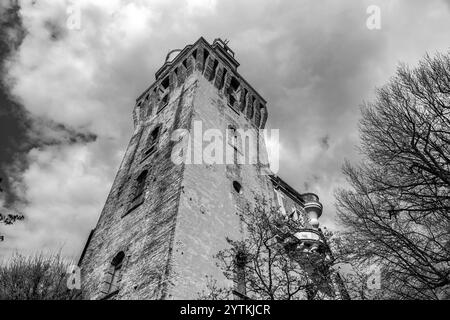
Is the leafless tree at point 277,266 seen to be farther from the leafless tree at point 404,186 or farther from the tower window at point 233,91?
the tower window at point 233,91

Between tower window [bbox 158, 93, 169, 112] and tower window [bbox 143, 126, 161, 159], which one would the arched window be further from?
tower window [bbox 158, 93, 169, 112]

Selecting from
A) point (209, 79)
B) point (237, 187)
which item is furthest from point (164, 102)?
point (237, 187)

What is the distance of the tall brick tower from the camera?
9.32 metres

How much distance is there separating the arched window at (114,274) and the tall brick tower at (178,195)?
0.03 meters

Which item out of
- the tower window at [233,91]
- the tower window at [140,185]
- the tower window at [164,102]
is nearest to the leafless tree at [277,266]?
the tower window at [140,185]

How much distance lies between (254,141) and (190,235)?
8534 millimetres

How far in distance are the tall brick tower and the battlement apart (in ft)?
0.18

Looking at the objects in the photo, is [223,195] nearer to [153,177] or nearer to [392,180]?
[153,177]

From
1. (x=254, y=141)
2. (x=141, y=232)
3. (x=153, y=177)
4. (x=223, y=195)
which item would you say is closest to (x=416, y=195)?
(x=223, y=195)

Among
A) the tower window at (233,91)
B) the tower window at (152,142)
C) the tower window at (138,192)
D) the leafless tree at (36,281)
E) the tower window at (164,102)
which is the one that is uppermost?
the tower window at (233,91)

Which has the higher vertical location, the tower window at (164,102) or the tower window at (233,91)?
the tower window at (233,91)

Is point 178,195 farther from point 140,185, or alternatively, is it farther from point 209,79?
point 209,79

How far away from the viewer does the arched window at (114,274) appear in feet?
34.6

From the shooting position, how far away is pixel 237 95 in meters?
18.6
